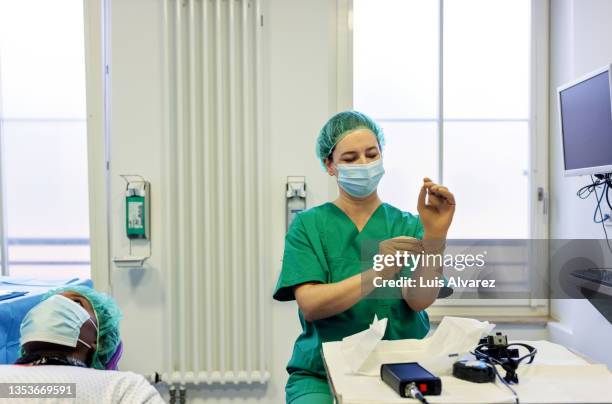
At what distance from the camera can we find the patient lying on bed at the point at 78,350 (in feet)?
3.11

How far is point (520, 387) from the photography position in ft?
2.55

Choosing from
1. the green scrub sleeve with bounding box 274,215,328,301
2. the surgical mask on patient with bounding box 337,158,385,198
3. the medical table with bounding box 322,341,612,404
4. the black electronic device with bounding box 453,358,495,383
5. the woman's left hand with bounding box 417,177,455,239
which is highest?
the surgical mask on patient with bounding box 337,158,385,198

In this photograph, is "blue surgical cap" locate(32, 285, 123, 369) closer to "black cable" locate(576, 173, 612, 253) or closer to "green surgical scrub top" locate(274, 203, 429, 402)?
"green surgical scrub top" locate(274, 203, 429, 402)

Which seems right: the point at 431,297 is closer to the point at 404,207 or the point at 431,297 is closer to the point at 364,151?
the point at 364,151

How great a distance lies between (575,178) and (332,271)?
1447 millimetres

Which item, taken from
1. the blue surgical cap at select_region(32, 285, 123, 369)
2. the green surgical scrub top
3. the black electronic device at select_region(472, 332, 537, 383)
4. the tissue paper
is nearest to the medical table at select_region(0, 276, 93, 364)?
the blue surgical cap at select_region(32, 285, 123, 369)

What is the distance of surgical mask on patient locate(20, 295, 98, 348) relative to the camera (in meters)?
1.07

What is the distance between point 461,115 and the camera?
231 cm

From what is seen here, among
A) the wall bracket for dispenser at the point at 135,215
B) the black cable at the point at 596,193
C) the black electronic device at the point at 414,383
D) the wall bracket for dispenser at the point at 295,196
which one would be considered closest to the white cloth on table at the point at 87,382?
the black electronic device at the point at 414,383

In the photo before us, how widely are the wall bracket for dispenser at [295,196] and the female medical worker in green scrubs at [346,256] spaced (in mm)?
702

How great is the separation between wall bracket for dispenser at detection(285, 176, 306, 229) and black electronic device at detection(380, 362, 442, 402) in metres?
1.42
